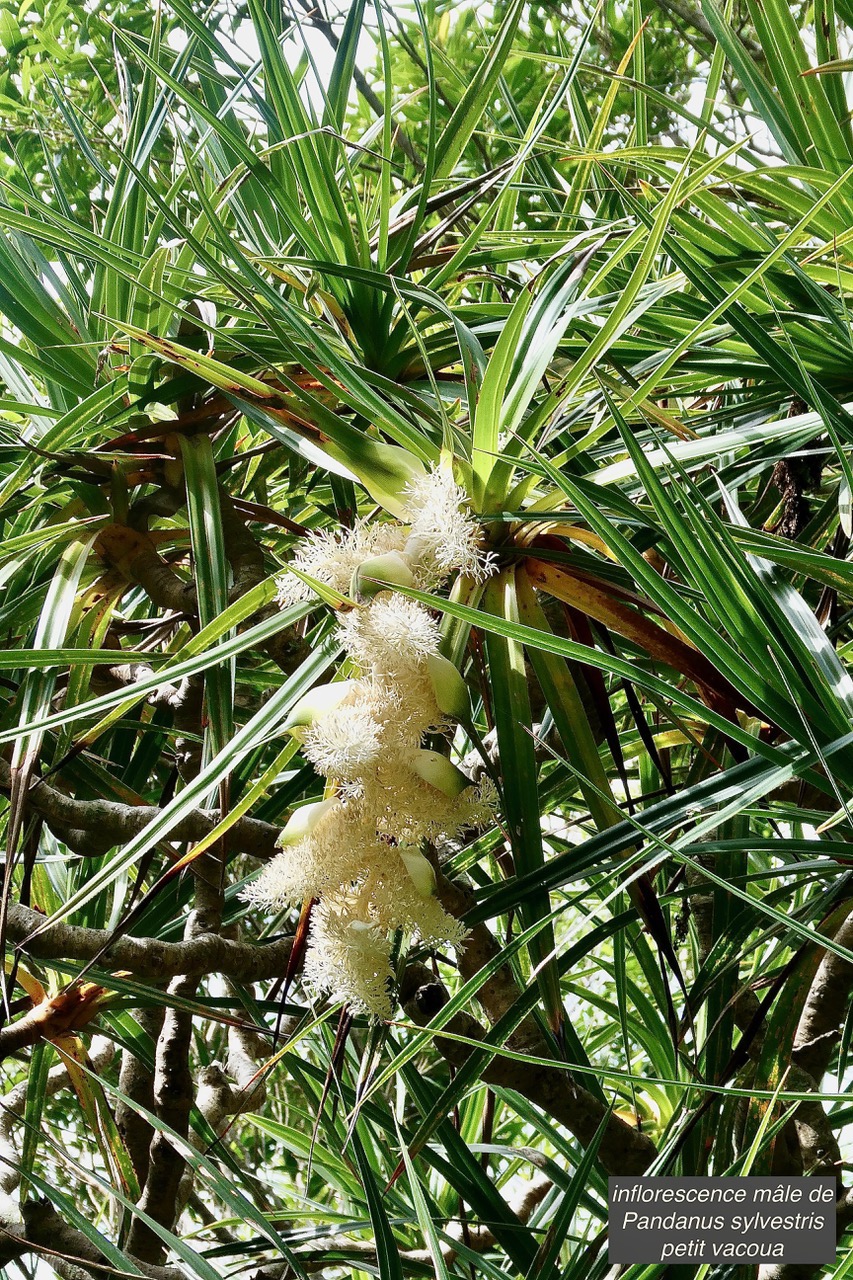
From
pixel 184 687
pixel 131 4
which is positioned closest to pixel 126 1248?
pixel 184 687

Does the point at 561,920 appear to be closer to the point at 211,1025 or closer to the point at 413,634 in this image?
the point at 211,1025

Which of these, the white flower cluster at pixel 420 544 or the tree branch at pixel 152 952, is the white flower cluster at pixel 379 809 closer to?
the white flower cluster at pixel 420 544

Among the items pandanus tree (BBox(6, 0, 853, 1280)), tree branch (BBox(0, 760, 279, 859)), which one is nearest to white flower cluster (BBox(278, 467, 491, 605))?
pandanus tree (BBox(6, 0, 853, 1280))

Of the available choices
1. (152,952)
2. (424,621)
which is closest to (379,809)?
(424,621)

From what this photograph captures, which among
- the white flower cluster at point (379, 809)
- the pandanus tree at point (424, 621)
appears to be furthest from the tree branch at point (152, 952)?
the white flower cluster at point (379, 809)
